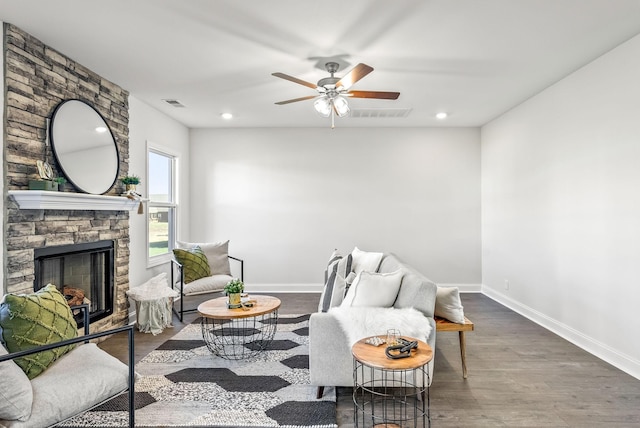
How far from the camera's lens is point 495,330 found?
3.98m

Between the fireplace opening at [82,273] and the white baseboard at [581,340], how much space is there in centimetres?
468

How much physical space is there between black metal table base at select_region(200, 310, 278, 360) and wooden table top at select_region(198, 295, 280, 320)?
0.11 metres

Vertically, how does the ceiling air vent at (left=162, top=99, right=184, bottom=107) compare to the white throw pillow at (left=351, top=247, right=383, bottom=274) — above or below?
above

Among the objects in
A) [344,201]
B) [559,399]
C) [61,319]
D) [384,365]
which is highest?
[344,201]

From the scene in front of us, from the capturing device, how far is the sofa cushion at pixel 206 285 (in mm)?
4344

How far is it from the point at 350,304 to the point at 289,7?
6.98 ft

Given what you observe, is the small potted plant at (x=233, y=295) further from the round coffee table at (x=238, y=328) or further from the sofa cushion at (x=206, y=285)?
the sofa cushion at (x=206, y=285)

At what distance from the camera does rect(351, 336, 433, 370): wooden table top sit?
187cm

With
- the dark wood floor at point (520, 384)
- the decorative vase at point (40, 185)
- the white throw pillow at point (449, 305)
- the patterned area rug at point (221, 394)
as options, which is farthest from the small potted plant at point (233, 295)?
the white throw pillow at point (449, 305)

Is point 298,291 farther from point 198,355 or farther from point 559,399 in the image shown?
point 559,399

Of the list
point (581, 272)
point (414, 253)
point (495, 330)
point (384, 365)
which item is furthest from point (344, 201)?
point (384, 365)

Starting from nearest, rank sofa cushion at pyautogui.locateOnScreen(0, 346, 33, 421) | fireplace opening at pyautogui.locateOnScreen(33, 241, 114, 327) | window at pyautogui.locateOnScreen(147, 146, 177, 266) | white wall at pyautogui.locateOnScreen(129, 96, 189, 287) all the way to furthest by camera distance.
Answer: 1. sofa cushion at pyautogui.locateOnScreen(0, 346, 33, 421)
2. fireplace opening at pyautogui.locateOnScreen(33, 241, 114, 327)
3. white wall at pyautogui.locateOnScreen(129, 96, 189, 287)
4. window at pyautogui.locateOnScreen(147, 146, 177, 266)

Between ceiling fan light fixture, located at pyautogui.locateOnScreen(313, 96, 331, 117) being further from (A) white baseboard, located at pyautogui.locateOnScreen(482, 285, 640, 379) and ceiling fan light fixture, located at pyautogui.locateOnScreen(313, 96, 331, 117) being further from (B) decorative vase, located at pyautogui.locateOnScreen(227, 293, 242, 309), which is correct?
(A) white baseboard, located at pyautogui.locateOnScreen(482, 285, 640, 379)

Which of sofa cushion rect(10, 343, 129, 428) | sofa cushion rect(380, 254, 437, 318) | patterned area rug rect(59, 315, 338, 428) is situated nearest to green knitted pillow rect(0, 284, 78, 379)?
sofa cushion rect(10, 343, 129, 428)
